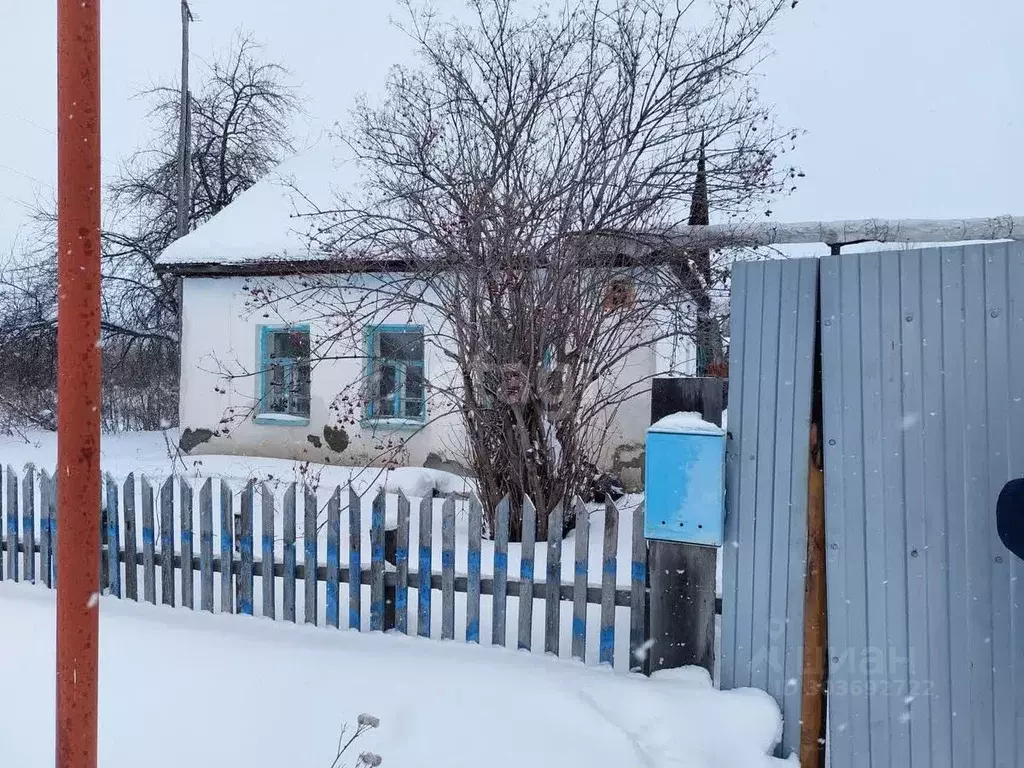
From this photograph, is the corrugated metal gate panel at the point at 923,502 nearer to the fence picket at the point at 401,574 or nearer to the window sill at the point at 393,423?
the fence picket at the point at 401,574

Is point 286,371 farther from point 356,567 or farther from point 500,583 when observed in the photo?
point 500,583

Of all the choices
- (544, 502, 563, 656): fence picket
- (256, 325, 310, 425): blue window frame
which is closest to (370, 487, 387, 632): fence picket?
(544, 502, 563, 656): fence picket

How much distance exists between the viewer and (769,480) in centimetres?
274

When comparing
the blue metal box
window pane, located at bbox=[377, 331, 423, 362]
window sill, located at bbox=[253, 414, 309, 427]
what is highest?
window pane, located at bbox=[377, 331, 423, 362]

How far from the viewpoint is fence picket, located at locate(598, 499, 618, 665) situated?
3.26 m

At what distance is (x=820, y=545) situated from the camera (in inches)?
105

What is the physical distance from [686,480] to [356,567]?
6.17 ft

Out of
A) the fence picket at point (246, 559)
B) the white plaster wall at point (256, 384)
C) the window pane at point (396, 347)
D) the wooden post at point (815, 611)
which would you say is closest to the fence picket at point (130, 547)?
the fence picket at point (246, 559)

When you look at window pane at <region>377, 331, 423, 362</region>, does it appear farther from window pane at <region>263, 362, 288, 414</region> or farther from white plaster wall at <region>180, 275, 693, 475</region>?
window pane at <region>263, 362, 288, 414</region>

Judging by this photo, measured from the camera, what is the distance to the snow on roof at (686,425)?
274cm

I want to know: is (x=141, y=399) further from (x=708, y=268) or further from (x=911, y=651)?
(x=911, y=651)

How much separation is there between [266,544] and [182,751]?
4.71 feet

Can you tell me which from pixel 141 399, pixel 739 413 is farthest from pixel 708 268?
pixel 141 399

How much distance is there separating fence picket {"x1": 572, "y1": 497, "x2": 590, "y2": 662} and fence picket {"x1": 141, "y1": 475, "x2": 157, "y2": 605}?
2565mm
